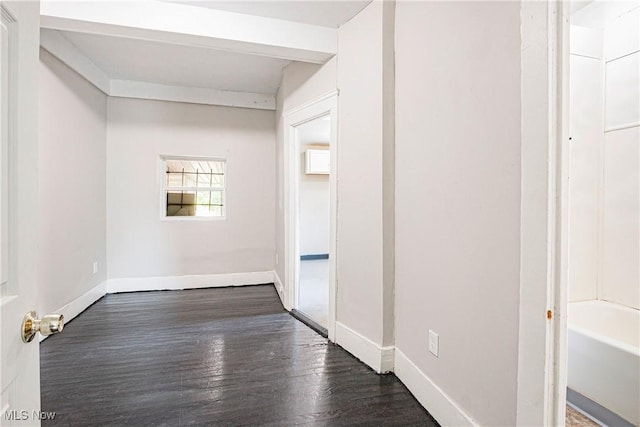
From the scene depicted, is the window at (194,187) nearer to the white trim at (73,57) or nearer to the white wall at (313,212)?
the white trim at (73,57)

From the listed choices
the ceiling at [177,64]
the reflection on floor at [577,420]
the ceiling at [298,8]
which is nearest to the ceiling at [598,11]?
the ceiling at [298,8]

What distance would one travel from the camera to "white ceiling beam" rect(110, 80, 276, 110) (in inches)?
154

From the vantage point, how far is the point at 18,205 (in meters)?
0.70

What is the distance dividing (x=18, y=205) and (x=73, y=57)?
3.24 meters

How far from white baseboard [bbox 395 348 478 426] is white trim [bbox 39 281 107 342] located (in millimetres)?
2739

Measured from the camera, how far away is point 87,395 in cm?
191

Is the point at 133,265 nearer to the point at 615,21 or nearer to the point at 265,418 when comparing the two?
the point at 265,418

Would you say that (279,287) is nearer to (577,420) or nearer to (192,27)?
(192,27)

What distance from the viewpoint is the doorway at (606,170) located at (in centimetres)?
224

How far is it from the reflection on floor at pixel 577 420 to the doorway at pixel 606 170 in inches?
24.8

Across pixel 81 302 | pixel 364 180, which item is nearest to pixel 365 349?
pixel 364 180

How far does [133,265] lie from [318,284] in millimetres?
2388

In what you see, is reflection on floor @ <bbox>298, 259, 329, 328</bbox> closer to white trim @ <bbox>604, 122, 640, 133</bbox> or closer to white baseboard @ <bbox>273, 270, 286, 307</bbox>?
white baseboard @ <bbox>273, 270, 286, 307</bbox>

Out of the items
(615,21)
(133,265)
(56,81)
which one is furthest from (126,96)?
(615,21)
